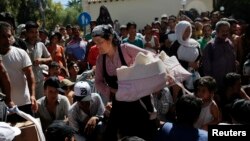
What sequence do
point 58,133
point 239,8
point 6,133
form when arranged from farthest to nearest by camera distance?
point 239,8 → point 58,133 → point 6,133

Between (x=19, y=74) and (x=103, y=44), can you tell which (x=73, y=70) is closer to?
(x=19, y=74)

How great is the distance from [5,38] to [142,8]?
22.7 meters

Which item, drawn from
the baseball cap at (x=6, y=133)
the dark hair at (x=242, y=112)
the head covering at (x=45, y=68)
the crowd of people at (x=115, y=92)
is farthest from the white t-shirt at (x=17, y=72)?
the dark hair at (x=242, y=112)

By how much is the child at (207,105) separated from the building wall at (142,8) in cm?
2050

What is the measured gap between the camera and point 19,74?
574 cm

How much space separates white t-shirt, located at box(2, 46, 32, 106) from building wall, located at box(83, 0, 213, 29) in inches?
825

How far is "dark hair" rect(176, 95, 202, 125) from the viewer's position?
4396mm

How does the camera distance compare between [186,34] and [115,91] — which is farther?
[186,34]

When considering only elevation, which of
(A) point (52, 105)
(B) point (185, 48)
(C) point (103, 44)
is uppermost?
(C) point (103, 44)

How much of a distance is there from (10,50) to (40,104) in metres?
0.98

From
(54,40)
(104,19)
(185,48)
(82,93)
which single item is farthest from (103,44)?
(104,19)

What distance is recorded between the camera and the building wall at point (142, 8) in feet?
87.9

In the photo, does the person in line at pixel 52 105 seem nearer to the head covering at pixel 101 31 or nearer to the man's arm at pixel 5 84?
the man's arm at pixel 5 84

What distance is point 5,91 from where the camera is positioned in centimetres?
515
